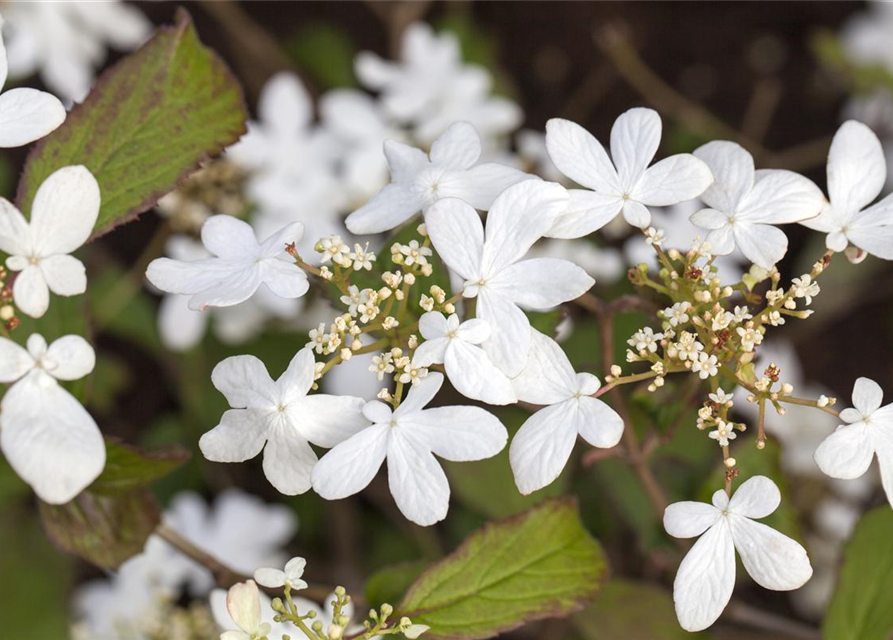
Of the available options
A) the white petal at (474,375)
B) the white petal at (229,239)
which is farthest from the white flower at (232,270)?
the white petal at (474,375)

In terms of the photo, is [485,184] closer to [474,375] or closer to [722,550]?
[474,375]

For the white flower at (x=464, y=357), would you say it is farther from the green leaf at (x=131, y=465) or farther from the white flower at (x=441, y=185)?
the green leaf at (x=131, y=465)

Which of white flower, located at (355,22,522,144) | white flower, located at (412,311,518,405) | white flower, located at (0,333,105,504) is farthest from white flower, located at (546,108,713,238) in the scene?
white flower, located at (355,22,522,144)

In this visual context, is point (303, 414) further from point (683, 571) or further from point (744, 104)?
point (744, 104)

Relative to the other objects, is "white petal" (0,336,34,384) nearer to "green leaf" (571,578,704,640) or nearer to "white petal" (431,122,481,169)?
"white petal" (431,122,481,169)

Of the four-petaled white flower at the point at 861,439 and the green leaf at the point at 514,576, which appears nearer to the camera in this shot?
the four-petaled white flower at the point at 861,439

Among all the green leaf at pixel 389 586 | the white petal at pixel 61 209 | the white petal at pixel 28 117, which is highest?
the white petal at pixel 28 117

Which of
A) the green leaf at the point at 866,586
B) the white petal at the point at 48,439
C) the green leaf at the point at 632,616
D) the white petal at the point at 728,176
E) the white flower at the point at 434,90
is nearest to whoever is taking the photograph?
the white petal at the point at 48,439

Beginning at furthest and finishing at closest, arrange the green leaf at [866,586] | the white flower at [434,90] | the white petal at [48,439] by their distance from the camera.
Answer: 1. the white flower at [434,90]
2. the green leaf at [866,586]
3. the white petal at [48,439]

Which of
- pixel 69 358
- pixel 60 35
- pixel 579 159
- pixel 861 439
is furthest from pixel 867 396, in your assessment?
pixel 60 35
